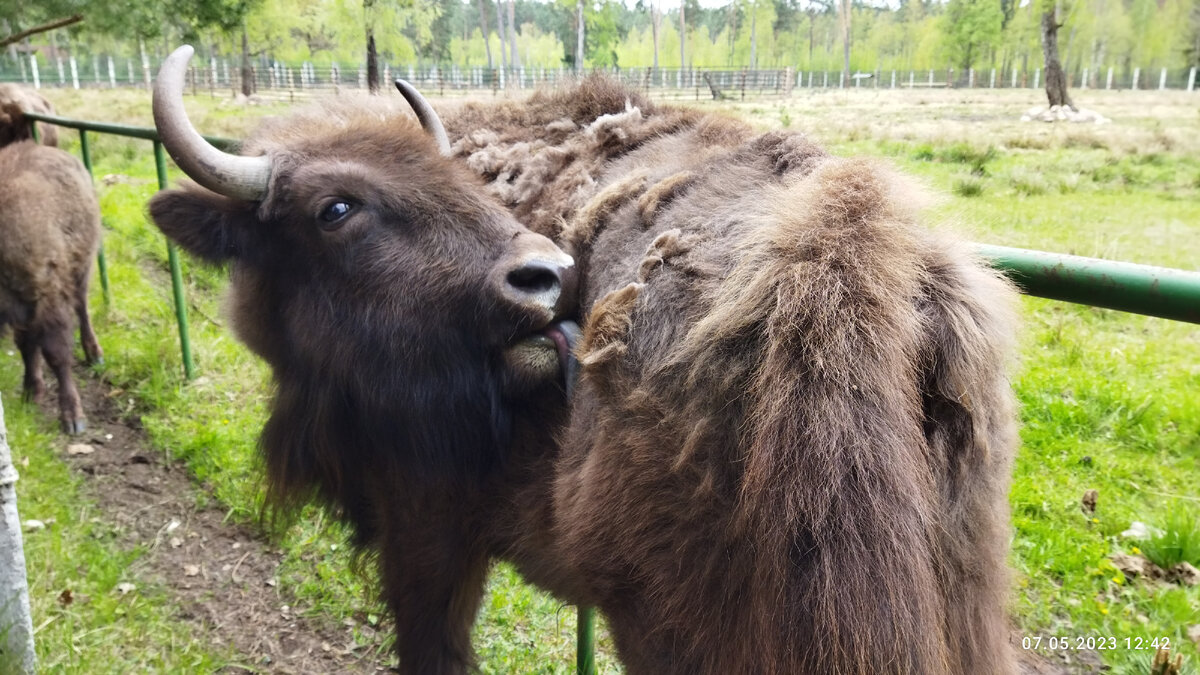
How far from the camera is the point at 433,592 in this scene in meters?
2.41

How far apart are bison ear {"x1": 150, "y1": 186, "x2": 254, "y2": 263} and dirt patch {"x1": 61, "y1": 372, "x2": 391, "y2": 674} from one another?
1863 millimetres

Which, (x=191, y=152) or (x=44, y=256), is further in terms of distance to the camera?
(x=44, y=256)

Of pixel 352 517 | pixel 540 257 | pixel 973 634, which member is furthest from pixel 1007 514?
pixel 352 517

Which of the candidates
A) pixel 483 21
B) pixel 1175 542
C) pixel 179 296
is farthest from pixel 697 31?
pixel 1175 542

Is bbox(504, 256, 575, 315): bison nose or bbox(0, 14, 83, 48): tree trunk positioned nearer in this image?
bbox(504, 256, 575, 315): bison nose

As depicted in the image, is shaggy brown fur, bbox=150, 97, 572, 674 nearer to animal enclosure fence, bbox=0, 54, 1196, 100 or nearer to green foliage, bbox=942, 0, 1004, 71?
animal enclosure fence, bbox=0, 54, 1196, 100

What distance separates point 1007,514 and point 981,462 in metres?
0.28

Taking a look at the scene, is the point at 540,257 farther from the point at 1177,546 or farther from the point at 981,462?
the point at 1177,546

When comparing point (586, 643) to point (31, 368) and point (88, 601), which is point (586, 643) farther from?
point (31, 368)

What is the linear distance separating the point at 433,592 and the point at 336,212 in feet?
4.10

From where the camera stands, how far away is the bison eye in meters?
2.34

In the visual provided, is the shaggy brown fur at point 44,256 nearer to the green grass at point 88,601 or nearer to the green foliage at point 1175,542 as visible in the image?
the green grass at point 88,601

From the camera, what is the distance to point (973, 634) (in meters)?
1.35

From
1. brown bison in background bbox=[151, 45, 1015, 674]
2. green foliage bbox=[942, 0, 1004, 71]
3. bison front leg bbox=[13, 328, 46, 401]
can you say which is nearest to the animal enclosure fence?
green foliage bbox=[942, 0, 1004, 71]
